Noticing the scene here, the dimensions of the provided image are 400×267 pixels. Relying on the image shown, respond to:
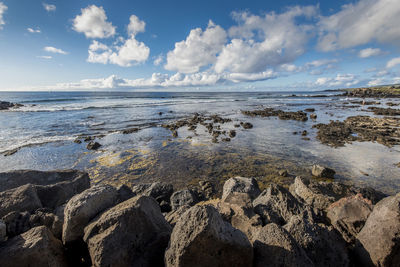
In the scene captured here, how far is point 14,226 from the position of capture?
424 cm

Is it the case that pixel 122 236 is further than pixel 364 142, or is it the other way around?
pixel 364 142

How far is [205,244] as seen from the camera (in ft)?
9.78

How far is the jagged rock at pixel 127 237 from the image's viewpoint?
3.31 meters

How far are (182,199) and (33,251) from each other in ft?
16.0

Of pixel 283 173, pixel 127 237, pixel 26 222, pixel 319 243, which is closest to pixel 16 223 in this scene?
pixel 26 222

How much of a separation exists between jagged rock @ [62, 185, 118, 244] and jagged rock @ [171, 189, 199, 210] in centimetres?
310

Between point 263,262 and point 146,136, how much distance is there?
1785 centimetres

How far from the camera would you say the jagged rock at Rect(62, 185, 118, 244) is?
12.9 ft

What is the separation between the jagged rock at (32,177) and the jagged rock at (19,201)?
237cm

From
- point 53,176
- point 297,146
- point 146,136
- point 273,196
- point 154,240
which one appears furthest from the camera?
point 146,136

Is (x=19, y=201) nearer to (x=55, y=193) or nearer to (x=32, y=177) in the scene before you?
(x=55, y=193)

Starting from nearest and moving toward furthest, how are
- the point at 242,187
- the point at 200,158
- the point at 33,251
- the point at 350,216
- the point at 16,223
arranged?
the point at 33,251, the point at 16,223, the point at 350,216, the point at 242,187, the point at 200,158

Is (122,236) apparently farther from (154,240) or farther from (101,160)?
(101,160)

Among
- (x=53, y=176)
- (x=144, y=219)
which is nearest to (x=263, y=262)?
(x=144, y=219)
